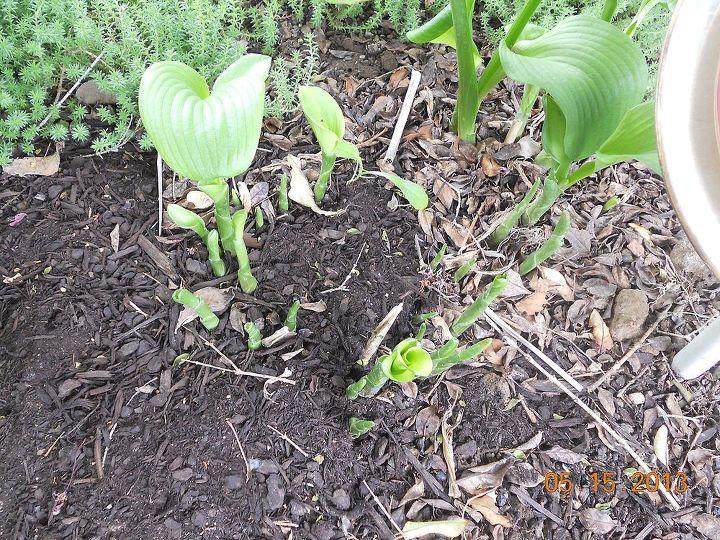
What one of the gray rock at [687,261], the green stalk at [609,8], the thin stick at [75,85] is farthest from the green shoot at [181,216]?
the gray rock at [687,261]

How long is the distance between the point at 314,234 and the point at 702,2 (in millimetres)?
803

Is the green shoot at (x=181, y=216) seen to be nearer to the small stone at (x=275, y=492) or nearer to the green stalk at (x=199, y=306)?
the green stalk at (x=199, y=306)

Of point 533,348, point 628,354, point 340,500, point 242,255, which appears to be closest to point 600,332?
point 628,354

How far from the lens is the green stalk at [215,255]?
984mm

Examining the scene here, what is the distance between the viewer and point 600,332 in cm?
121

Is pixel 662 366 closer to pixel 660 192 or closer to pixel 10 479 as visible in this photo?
pixel 660 192

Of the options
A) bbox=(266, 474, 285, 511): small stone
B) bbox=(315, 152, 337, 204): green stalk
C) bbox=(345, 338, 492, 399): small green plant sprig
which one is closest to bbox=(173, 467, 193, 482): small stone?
bbox=(266, 474, 285, 511): small stone

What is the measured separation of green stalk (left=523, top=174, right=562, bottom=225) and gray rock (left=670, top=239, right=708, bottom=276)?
356 millimetres

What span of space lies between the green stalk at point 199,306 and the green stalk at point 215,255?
4.1 inches

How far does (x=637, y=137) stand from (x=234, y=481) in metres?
0.87

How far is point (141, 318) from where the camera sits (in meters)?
1.08

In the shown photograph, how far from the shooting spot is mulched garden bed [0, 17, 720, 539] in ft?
3.09

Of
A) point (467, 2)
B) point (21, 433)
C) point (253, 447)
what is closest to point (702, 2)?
point (467, 2)

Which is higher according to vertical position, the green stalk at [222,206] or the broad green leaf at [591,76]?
the broad green leaf at [591,76]
